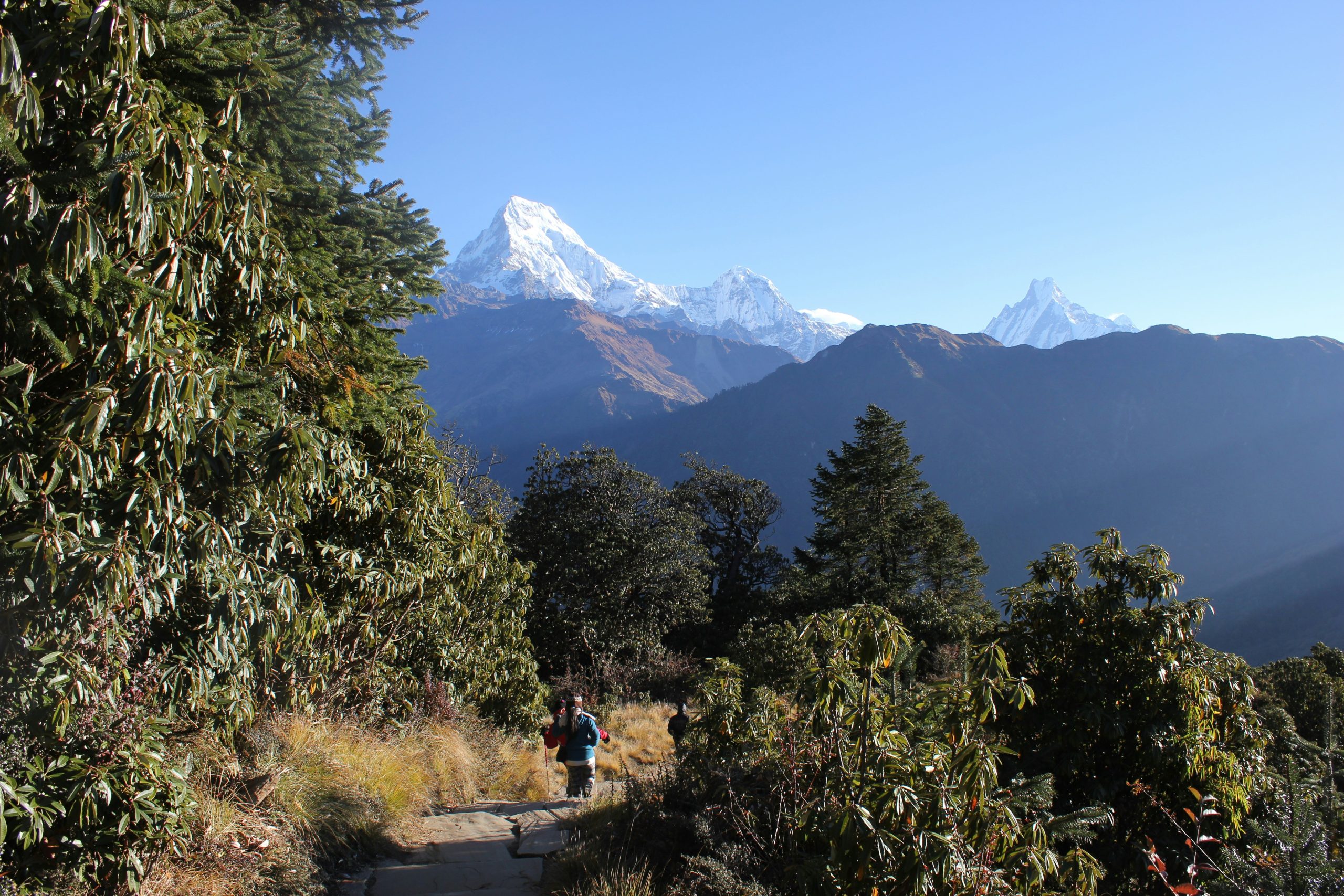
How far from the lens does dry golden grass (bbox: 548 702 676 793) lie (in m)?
10.2

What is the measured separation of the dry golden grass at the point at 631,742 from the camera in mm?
10164

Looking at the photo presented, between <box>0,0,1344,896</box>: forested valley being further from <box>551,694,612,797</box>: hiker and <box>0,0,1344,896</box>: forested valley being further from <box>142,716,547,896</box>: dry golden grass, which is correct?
<box>551,694,612,797</box>: hiker

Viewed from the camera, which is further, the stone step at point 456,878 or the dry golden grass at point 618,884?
the stone step at point 456,878

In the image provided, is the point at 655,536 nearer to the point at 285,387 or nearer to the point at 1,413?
the point at 285,387

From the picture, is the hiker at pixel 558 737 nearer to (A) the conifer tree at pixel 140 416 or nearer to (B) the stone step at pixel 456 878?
(B) the stone step at pixel 456 878

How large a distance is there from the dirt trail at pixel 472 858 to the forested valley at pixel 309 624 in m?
0.30

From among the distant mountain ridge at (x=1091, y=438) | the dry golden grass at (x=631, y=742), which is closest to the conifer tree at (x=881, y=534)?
the dry golden grass at (x=631, y=742)

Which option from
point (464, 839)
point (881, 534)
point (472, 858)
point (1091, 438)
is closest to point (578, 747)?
point (464, 839)

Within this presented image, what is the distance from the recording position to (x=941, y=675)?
66.5ft

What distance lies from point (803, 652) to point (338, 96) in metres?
9.88

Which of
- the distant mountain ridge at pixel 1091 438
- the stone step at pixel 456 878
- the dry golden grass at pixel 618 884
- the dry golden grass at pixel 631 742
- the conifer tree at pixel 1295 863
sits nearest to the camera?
the conifer tree at pixel 1295 863

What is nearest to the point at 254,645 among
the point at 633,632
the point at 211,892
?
the point at 211,892

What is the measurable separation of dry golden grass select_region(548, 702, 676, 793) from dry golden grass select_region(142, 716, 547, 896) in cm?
301

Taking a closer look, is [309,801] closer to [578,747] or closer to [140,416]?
[140,416]
